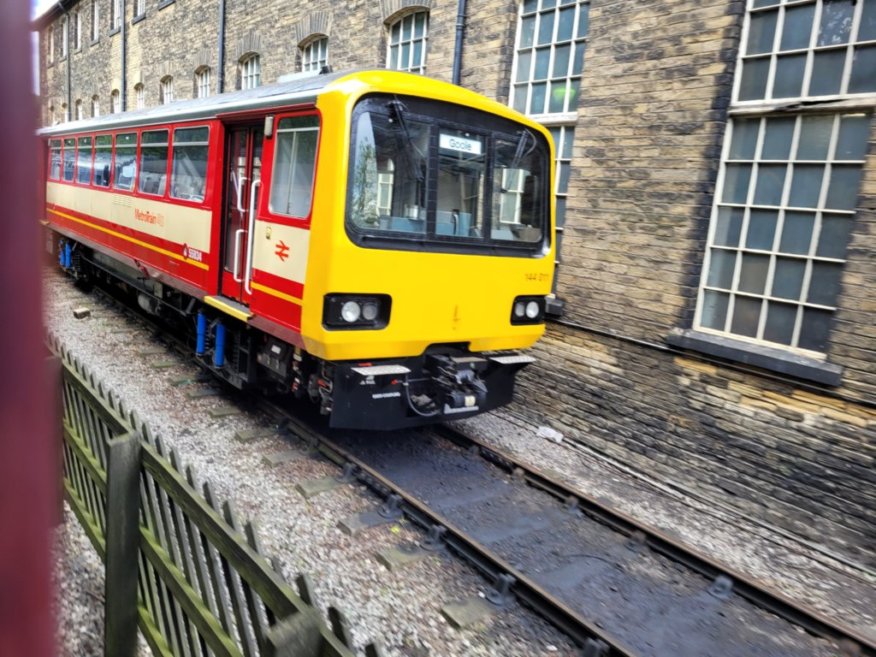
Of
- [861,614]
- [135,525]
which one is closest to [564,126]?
[861,614]

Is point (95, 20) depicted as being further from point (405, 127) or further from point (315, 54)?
point (405, 127)

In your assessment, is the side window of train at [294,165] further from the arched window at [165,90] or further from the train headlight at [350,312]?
the arched window at [165,90]

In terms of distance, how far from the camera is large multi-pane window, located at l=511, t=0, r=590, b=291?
7.14m

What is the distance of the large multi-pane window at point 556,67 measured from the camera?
7.14 metres

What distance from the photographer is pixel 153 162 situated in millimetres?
7848

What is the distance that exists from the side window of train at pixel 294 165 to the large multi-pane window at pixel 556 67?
322 cm

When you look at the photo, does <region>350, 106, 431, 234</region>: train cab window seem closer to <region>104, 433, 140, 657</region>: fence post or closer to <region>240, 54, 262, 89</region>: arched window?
<region>104, 433, 140, 657</region>: fence post

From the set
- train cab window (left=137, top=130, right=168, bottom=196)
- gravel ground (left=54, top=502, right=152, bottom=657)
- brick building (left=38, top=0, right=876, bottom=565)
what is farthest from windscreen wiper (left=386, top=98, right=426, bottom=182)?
train cab window (left=137, top=130, right=168, bottom=196)

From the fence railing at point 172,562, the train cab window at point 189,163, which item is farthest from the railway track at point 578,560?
the train cab window at point 189,163

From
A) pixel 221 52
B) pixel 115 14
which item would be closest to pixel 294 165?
pixel 221 52

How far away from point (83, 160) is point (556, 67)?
27.1 feet

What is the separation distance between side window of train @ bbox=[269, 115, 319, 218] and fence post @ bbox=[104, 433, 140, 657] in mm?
2468

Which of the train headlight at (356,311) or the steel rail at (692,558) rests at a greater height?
the train headlight at (356,311)

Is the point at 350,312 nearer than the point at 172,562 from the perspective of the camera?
No
